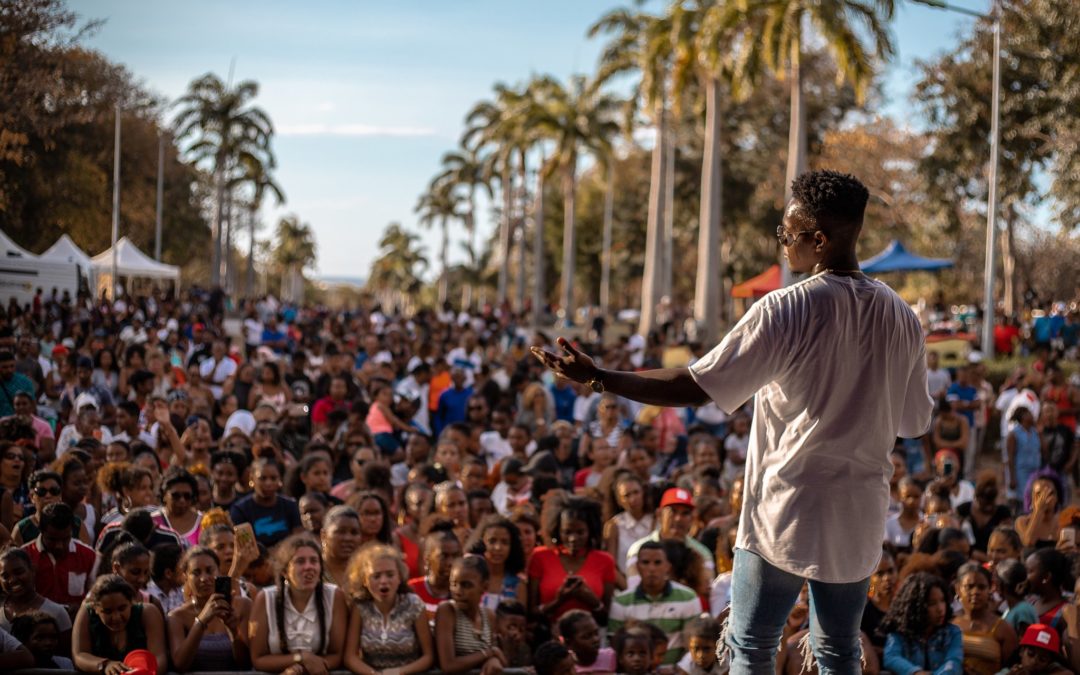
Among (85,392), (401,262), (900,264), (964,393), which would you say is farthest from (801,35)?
(401,262)

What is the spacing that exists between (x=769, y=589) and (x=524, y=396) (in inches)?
448

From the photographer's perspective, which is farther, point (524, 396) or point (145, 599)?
point (524, 396)

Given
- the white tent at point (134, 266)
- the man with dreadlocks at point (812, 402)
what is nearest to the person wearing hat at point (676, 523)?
the man with dreadlocks at point (812, 402)

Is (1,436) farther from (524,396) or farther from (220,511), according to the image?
(524,396)

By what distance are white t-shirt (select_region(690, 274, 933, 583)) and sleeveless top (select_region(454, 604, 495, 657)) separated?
3.47 metres

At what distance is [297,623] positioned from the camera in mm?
6543

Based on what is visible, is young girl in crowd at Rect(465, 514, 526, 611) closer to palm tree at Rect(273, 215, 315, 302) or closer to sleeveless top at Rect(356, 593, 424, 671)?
sleeveless top at Rect(356, 593, 424, 671)

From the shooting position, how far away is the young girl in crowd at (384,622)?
6.58 meters

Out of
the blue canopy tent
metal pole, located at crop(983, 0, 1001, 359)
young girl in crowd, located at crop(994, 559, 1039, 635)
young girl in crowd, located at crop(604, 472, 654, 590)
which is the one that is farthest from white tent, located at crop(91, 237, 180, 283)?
young girl in crowd, located at crop(994, 559, 1039, 635)

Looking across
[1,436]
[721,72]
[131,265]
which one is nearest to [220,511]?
[1,436]

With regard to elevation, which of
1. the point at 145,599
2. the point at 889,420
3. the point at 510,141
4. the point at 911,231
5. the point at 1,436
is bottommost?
the point at 145,599

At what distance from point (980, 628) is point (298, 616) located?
3876mm

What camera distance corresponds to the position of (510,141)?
50.1 metres

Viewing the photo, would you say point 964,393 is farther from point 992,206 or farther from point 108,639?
point 108,639
